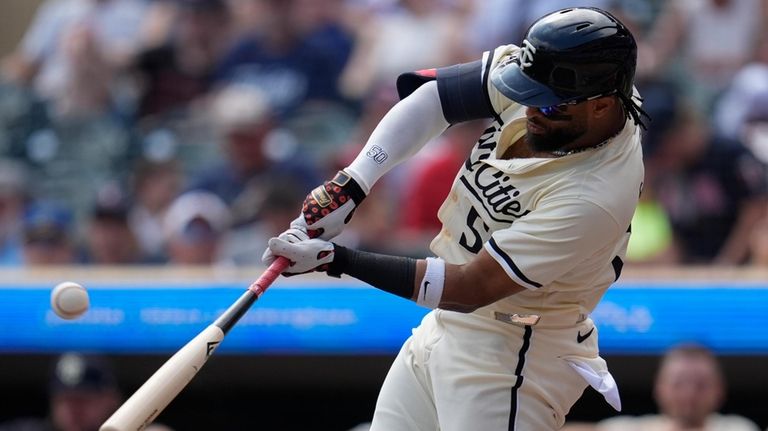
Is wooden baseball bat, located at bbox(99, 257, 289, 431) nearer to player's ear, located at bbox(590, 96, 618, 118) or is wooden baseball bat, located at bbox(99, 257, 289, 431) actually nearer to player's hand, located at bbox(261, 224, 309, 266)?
player's hand, located at bbox(261, 224, 309, 266)

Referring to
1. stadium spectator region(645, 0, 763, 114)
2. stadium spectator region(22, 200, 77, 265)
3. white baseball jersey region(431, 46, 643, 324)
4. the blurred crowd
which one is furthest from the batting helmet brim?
stadium spectator region(22, 200, 77, 265)

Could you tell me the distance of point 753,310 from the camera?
538cm

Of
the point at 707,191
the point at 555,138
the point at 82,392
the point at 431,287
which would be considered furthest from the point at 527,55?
the point at 707,191

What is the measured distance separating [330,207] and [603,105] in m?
0.71

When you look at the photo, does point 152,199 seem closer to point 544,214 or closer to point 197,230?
point 197,230

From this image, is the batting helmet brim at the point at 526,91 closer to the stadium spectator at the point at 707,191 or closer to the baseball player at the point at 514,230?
the baseball player at the point at 514,230

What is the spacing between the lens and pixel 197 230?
627cm

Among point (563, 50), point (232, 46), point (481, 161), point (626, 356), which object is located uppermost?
point (563, 50)

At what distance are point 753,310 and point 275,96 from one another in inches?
117

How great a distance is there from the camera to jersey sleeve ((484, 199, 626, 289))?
300 centimetres

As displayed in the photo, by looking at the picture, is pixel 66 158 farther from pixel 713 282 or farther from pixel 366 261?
pixel 366 261

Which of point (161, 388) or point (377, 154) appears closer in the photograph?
point (161, 388)

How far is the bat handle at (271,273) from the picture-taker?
3104 mm

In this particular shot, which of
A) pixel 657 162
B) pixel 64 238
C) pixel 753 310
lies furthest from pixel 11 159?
pixel 753 310
